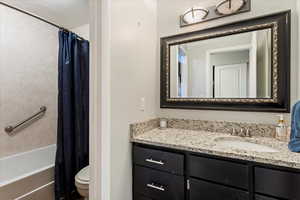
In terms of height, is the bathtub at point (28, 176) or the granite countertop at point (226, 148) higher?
the granite countertop at point (226, 148)

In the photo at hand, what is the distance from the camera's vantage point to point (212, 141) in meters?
1.24

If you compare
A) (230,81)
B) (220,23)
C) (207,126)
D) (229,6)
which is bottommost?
(207,126)

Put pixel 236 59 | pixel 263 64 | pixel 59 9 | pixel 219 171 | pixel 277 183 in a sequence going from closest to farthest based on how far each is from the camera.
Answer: pixel 277 183, pixel 219 171, pixel 263 64, pixel 236 59, pixel 59 9

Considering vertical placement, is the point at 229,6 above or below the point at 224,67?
above

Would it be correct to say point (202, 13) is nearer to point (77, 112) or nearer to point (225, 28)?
point (225, 28)

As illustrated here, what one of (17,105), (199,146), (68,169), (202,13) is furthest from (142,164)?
(17,105)

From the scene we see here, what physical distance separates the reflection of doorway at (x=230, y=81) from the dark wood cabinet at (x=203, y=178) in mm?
697

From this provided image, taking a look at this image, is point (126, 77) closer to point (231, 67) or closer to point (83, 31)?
point (231, 67)

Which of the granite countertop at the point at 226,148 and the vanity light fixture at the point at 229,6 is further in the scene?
the vanity light fixture at the point at 229,6

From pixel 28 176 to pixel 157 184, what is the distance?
1.41m

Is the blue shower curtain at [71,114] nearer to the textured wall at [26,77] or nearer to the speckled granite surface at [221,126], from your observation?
the textured wall at [26,77]

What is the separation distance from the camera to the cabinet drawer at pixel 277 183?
829mm

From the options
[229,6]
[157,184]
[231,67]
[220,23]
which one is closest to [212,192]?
[157,184]

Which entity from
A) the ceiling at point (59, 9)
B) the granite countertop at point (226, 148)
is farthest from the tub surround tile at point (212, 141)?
the ceiling at point (59, 9)
